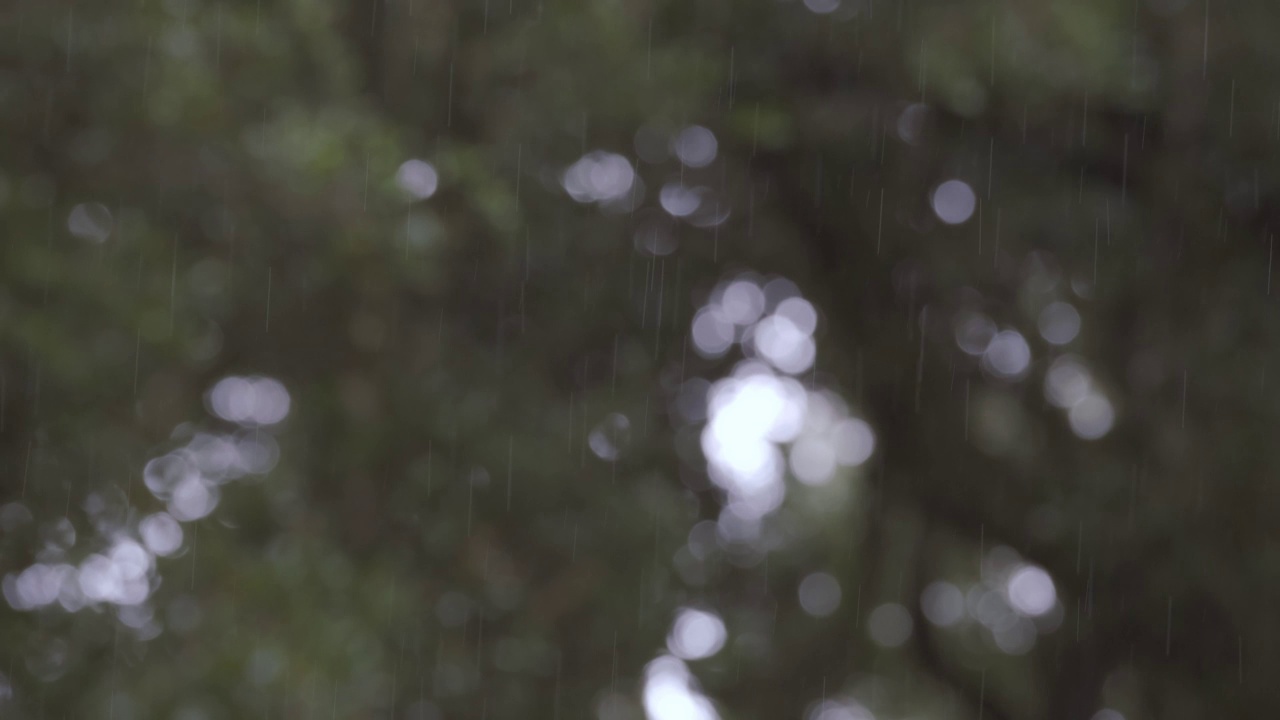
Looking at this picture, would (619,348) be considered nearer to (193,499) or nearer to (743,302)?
(743,302)

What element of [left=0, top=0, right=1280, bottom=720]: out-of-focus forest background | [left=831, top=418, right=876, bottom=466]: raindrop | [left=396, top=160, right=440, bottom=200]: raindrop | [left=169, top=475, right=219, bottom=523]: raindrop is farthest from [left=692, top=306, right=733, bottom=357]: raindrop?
[left=169, top=475, right=219, bottom=523]: raindrop

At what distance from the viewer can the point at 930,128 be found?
3.23 metres

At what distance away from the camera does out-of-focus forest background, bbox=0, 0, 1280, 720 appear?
2.59 meters

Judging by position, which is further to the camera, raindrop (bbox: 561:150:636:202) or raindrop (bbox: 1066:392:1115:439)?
raindrop (bbox: 1066:392:1115:439)

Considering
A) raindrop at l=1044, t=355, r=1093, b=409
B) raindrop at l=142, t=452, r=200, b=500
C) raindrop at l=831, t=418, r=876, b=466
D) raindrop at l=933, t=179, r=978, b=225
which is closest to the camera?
raindrop at l=142, t=452, r=200, b=500

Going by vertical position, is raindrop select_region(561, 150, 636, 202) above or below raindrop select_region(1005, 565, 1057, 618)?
above

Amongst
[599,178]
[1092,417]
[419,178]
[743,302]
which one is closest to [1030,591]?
[1092,417]

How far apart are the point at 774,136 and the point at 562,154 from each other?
0.52m

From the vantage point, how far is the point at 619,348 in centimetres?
354

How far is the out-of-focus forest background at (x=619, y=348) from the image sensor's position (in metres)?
2.59

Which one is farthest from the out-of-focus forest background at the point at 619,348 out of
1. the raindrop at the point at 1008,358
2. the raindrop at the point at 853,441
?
the raindrop at the point at 853,441

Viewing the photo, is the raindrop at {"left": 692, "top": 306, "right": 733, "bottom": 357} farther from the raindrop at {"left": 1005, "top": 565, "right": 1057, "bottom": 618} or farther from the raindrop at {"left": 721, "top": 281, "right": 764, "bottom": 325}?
the raindrop at {"left": 1005, "top": 565, "right": 1057, "bottom": 618}

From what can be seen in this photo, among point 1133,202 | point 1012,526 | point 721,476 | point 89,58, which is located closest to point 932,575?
point 1012,526

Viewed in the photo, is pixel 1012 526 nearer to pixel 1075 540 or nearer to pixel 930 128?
pixel 1075 540
